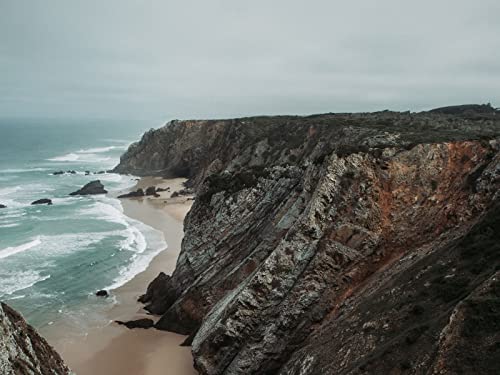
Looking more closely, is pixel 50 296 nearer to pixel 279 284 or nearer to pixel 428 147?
pixel 279 284

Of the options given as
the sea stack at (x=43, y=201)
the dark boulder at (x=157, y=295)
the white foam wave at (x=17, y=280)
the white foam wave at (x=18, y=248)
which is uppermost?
the dark boulder at (x=157, y=295)

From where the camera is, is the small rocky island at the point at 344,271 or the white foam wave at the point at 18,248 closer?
the small rocky island at the point at 344,271

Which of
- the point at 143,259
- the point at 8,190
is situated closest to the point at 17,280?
the point at 143,259

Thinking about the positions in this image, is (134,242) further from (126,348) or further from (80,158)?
(80,158)

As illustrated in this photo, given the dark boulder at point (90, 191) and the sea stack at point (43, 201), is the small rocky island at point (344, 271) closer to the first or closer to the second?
the sea stack at point (43, 201)

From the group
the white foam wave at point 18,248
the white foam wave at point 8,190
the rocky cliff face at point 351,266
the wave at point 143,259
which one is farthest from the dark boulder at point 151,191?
the rocky cliff face at point 351,266

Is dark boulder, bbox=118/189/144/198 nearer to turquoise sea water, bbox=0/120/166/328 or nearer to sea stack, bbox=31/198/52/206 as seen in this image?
turquoise sea water, bbox=0/120/166/328
